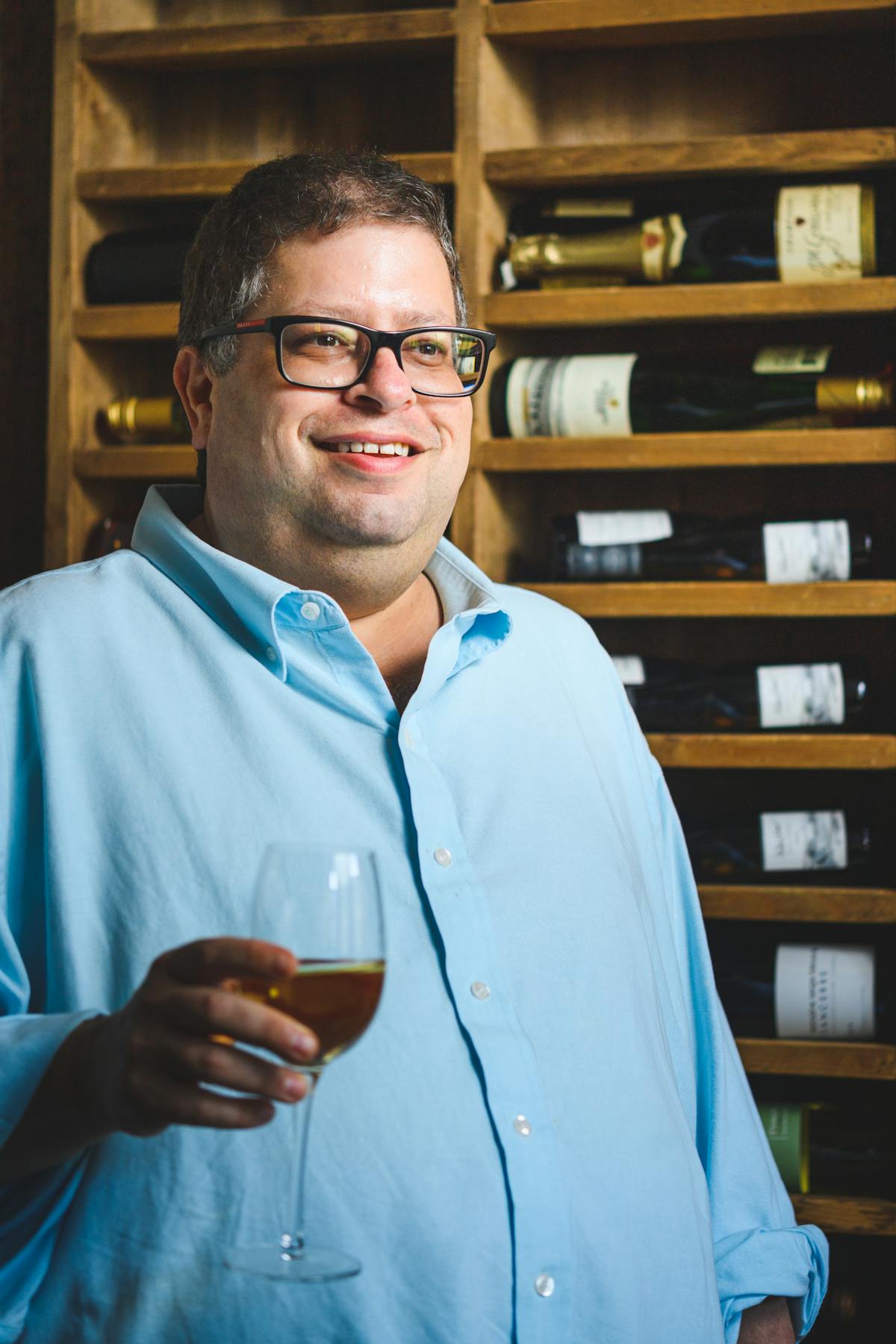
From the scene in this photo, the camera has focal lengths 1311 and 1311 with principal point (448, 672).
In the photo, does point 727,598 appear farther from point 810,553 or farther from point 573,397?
point 573,397

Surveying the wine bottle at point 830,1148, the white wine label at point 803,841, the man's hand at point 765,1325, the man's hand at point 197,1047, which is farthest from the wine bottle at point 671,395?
the man's hand at point 197,1047

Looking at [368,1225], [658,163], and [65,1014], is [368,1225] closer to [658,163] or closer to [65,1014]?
[65,1014]

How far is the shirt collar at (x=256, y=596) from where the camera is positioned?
111 cm

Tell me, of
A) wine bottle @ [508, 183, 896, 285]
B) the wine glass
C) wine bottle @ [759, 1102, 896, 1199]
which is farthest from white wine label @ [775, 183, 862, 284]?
the wine glass

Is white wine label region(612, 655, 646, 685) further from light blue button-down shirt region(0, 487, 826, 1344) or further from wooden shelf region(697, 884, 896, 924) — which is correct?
light blue button-down shirt region(0, 487, 826, 1344)

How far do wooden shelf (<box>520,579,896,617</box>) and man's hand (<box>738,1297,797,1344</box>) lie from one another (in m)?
0.96

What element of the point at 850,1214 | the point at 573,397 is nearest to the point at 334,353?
the point at 573,397

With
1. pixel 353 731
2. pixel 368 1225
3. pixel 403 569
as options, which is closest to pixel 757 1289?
pixel 368 1225

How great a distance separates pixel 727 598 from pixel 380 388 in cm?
84

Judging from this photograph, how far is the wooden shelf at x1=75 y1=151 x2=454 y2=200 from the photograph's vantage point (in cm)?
193

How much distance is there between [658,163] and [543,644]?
3.07 ft

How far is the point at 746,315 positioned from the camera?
186cm

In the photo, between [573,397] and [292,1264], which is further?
[573,397]

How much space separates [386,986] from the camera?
958mm
